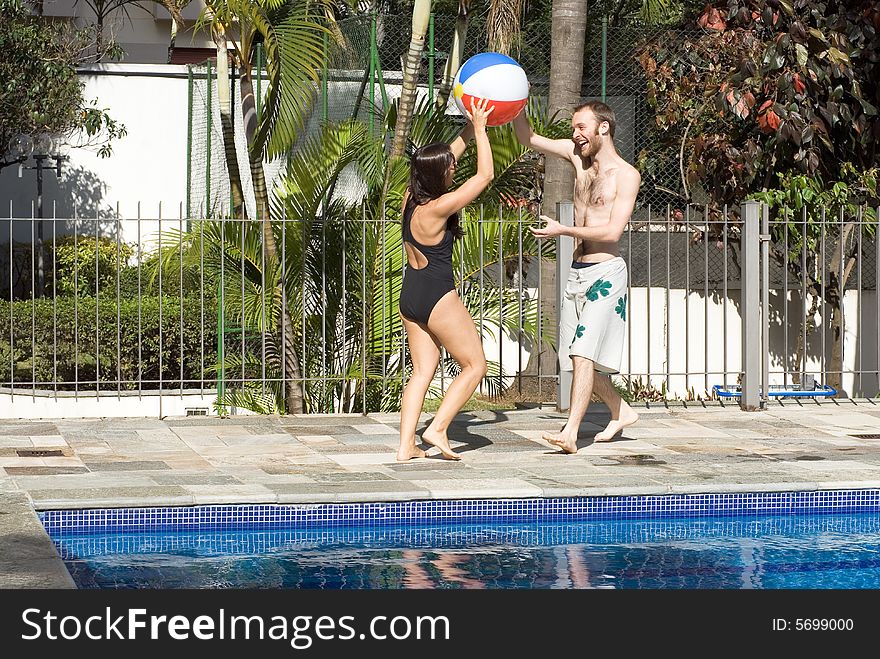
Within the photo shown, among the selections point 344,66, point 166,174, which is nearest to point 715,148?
point 344,66

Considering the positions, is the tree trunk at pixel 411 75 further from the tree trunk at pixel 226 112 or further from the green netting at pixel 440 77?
the green netting at pixel 440 77

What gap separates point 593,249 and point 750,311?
2.60 meters

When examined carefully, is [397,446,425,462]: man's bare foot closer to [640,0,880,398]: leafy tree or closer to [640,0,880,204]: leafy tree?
[640,0,880,398]: leafy tree

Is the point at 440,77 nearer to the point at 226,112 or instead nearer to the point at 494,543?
the point at 226,112

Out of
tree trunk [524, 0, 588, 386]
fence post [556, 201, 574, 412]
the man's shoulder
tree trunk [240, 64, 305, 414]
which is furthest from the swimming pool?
tree trunk [524, 0, 588, 386]

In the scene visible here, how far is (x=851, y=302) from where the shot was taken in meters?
12.6

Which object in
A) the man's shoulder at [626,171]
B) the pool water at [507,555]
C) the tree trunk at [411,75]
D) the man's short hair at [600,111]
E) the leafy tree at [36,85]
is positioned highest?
the leafy tree at [36,85]

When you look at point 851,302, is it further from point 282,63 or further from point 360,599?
point 360,599

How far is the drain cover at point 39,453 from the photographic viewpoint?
6871 mm

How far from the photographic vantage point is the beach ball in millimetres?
6469

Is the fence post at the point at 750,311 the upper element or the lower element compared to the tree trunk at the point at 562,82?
lower

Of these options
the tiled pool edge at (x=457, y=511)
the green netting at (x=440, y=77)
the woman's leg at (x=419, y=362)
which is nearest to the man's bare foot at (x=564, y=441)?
the woman's leg at (x=419, y=362)

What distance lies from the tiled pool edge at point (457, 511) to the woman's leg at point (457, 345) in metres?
0.81

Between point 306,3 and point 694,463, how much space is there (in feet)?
15.8
